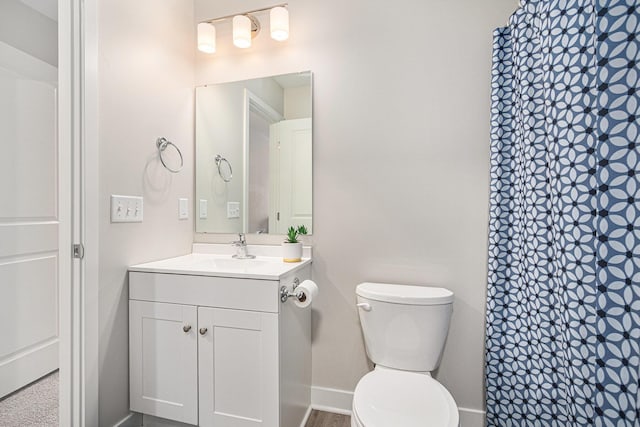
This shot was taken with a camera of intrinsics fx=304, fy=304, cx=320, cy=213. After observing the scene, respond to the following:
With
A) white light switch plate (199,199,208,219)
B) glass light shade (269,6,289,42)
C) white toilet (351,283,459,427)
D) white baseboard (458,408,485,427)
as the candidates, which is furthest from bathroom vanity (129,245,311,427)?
glass light shade (269,6,289,42)

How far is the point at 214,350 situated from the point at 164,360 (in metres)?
0.27

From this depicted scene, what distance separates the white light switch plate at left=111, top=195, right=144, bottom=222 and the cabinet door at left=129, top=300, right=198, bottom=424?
1.32 ft

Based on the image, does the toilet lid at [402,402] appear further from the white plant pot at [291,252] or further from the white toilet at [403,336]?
the white plant pot at [291,252]

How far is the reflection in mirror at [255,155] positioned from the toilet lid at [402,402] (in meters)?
0.86

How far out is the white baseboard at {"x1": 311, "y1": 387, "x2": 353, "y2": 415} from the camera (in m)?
1.66

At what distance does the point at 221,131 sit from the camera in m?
1.90

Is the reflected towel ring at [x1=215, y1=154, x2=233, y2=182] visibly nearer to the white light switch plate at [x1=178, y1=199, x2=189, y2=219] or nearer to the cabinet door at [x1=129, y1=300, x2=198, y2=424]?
the white light switch plate at [x1=178, y1=199, x2=189, y2=219]

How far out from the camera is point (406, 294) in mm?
1400

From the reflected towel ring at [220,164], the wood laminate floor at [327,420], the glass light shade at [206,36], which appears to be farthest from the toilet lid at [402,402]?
the glass light shade at [206,36]

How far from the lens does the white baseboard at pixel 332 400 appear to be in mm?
1661

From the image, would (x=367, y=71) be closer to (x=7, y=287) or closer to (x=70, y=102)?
(x=70, y=102)

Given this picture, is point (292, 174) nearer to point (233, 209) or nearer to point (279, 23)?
point (233, 209)

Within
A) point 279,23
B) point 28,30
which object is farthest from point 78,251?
point 28,30

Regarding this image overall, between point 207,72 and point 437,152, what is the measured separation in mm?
1476
